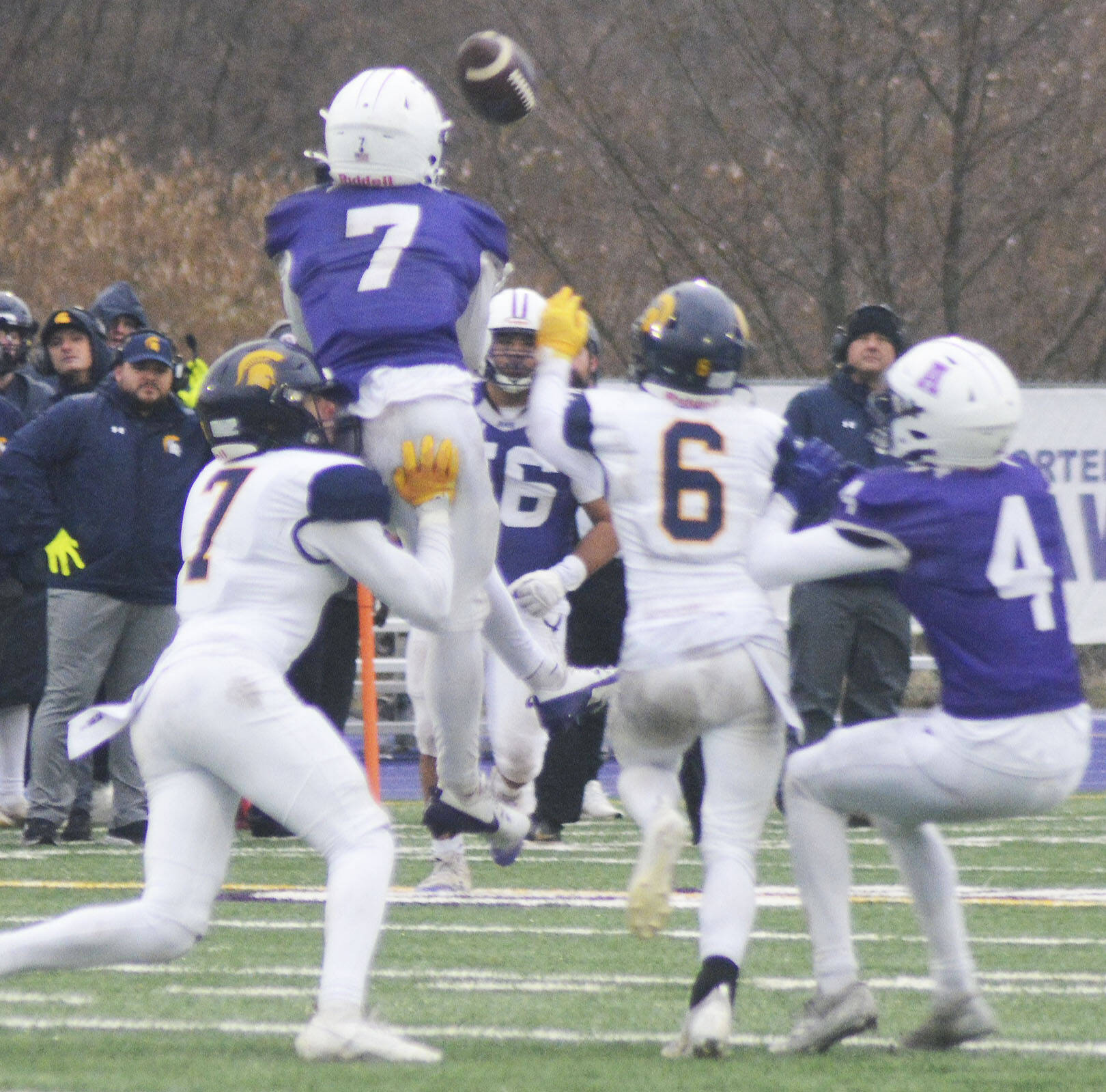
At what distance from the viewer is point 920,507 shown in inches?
197

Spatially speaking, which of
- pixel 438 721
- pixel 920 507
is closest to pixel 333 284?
pixel 438 721

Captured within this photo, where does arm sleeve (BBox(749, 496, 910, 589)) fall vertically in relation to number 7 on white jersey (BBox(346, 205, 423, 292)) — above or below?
below

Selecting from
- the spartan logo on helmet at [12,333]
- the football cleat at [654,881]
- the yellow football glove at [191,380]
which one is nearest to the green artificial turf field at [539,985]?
the football cleat at [654,881]

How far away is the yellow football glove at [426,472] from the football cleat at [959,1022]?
1.58 m

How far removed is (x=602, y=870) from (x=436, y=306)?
3.30 metres

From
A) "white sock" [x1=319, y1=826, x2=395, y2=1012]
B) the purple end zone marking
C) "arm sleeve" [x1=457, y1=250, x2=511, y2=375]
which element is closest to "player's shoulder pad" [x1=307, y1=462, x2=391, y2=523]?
"white sock" [x1=319, y1=826, x2=395, y2=1012]

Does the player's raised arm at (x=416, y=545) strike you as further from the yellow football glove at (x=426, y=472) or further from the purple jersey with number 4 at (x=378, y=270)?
the purple jersey with number 4 at (x=378, y=270)

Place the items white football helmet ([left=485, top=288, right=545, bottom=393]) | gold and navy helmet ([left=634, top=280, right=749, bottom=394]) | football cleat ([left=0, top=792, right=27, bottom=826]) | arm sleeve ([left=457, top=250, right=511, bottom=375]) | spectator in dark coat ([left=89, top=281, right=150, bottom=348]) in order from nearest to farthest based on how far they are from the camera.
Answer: gold and navy helmet ([left=634, top=280, right=749, bottom=394]), arm sleeve ([left=457, top=250, right=511, bottom=375]), white football helmet ([left=485, top=288, right=545, bottom=393]), football cleat ([left=0, top=792, right=27, bottom=826]), spectator in dark coat ([left=89, top=281, right=150, bottom=348])

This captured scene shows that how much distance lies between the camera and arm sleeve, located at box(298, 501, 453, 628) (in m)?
5.06

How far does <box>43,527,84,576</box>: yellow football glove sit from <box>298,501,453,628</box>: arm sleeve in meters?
4.53

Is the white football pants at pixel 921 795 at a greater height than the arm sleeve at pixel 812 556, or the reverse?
the arm sleeve at pixel 812 556

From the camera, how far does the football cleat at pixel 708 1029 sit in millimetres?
4949

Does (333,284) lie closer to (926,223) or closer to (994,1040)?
(994,1040)

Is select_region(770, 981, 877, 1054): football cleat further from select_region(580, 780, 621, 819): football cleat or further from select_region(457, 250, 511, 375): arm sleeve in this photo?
select_region(580, 780, 621, 819): football cleat
